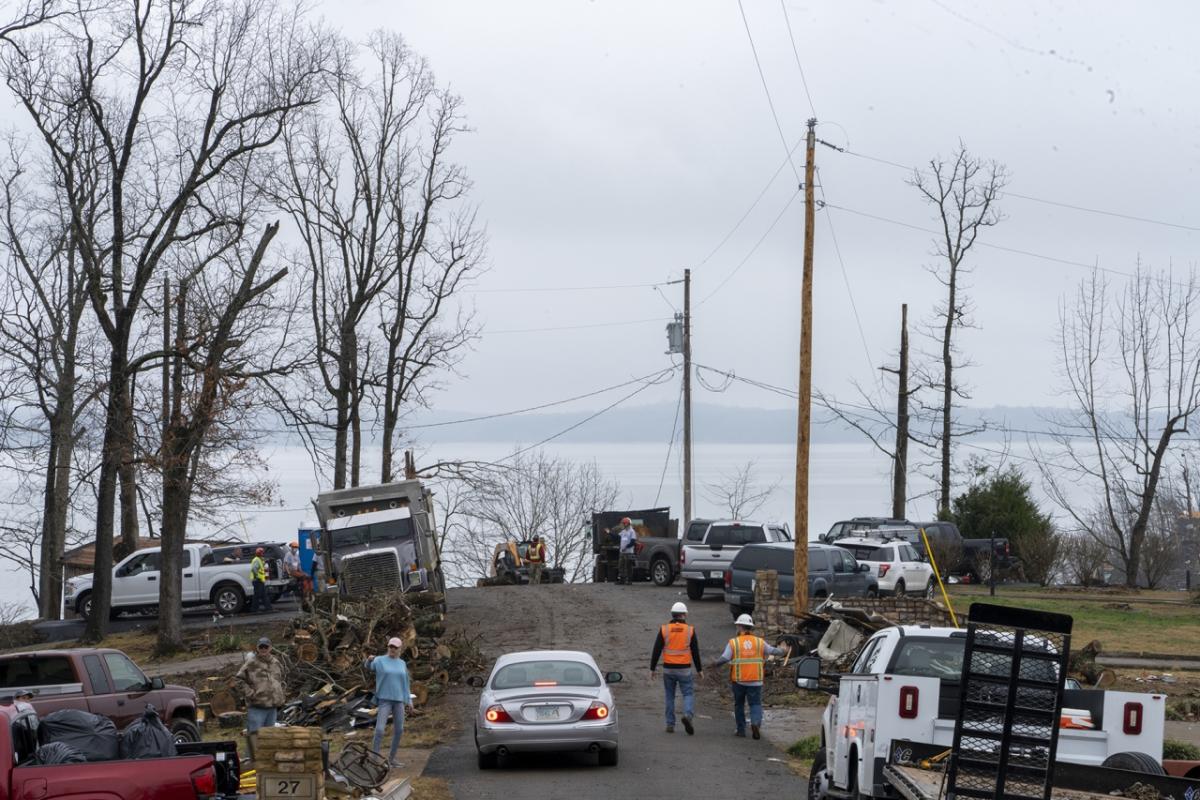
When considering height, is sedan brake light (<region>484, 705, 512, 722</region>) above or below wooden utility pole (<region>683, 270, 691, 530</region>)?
below

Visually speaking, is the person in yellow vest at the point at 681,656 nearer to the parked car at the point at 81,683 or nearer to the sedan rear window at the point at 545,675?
the sedan rear window at the point at 545,675

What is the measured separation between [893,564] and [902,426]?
19.5 metres

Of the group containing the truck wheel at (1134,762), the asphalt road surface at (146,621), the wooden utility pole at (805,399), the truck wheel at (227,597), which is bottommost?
the asphalt road surface at (146,621)

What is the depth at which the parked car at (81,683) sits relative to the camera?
1656 centimetres

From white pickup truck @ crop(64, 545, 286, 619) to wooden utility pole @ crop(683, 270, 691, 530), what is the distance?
57.2ft

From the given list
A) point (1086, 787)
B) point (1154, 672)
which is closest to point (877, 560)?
point (1154, 672)

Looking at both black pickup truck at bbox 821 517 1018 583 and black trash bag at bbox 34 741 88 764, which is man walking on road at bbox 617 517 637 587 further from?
black trash bag at bbox 34 741 88 764

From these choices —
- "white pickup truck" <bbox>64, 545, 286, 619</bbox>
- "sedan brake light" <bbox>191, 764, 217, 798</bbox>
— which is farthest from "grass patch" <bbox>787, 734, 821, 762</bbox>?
"white pickup truck" <bbox>64, 545, 286, 619</bbox>

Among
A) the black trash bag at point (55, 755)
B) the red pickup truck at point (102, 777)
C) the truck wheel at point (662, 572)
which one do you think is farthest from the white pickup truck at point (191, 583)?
the black trash bag at point (55, 755)

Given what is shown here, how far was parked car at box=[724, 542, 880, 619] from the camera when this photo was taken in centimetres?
2822

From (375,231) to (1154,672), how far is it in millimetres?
30202

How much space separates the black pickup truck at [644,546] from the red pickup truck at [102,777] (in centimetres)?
2775

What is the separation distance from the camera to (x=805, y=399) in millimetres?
25188

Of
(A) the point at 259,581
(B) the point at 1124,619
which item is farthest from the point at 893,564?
(A) the point at 259,581
